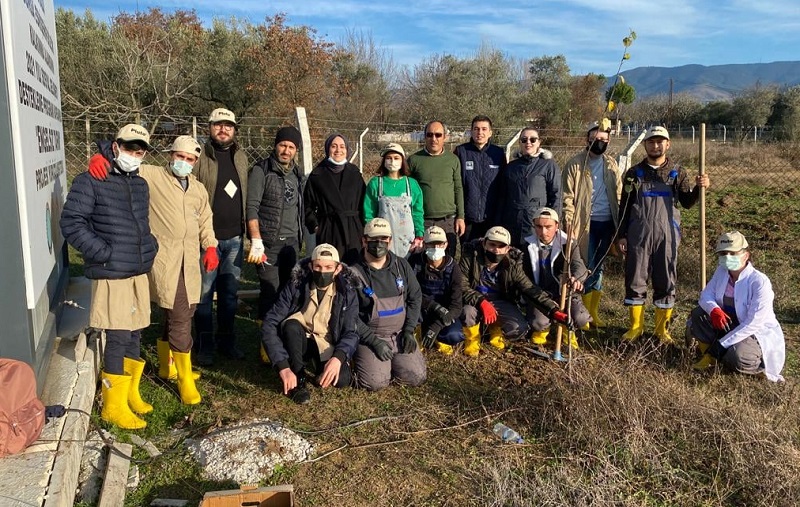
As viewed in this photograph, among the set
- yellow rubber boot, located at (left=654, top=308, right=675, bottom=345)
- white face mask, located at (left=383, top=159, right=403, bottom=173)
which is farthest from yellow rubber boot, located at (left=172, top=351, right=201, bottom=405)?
yellow rubber boot, located at (left=654, top=308, right=675, bottom=345)

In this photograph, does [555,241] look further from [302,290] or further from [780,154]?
[780,154]

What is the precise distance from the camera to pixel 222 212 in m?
4.91

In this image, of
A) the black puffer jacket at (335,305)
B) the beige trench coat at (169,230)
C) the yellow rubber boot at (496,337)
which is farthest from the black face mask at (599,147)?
the beige trench coat at (169,230)

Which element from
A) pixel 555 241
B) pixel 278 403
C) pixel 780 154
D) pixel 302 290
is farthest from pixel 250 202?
pixel 780 154

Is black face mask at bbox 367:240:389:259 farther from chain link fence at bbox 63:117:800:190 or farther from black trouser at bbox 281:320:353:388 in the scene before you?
chain link fence at bbox 63:117:800:190

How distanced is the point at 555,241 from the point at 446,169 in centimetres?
119

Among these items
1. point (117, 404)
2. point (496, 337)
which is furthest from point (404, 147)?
point (117, 404)

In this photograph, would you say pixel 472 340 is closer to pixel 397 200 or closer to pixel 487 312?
pixel 487 312

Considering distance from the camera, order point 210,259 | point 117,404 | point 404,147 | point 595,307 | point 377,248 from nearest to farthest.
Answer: point 117,404 → point 210,259 → point 377,248 → point 595,307 → point 404,147

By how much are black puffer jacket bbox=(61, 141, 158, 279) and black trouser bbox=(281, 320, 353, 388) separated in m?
1.06

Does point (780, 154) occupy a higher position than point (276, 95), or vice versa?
point (276, 95)

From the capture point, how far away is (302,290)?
4.64 metres

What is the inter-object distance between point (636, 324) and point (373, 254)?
2.66 meters

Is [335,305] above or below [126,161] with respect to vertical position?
below
